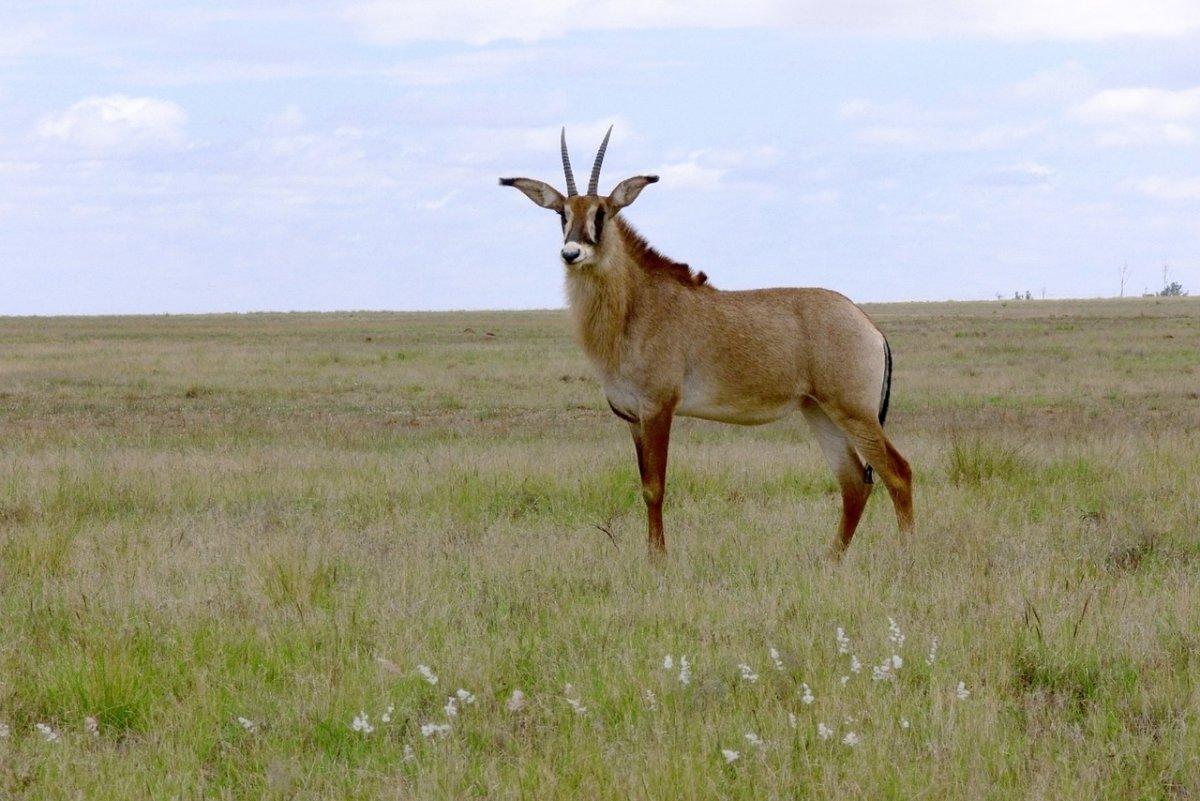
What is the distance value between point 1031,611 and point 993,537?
91.6 inches

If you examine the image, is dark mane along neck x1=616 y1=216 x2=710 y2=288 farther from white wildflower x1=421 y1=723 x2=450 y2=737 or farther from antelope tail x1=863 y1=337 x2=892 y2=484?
white wildflower x1=421 y1=723 x2=450 y2=737

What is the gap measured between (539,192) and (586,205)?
415 millimetres

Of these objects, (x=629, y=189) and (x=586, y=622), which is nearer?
(x=586, y=622)

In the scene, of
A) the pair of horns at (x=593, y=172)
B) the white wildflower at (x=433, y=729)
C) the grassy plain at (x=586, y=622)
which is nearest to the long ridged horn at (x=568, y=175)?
the pair of horns at (x=593, y=172)

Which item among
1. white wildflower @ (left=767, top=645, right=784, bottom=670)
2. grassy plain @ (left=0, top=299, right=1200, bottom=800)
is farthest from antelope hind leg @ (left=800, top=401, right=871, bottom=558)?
white wildflower @ (left=767, top=645, right=784, bottom=670)

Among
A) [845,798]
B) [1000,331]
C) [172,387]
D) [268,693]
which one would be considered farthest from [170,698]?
[1000,331]

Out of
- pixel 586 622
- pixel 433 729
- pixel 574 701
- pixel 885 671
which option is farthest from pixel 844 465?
pixel 433 729

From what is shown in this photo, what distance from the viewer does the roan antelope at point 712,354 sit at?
855cm

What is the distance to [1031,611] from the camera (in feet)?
19.9

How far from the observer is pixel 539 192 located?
8.57 m

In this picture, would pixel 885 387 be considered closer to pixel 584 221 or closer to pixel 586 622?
pixel 584 221

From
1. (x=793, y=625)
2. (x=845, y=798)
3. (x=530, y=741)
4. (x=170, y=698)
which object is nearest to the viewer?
(x=845, y=798)

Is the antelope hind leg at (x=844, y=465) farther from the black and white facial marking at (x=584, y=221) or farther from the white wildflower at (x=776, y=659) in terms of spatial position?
the white wildflower at (x=776, y=659)

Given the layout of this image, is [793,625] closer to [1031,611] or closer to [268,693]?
[1031,611]
